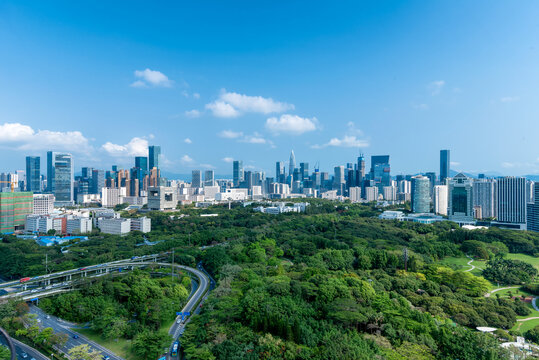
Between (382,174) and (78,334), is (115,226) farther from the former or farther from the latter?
(382,174)

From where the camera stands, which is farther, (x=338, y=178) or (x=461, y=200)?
(x=338, y=178)

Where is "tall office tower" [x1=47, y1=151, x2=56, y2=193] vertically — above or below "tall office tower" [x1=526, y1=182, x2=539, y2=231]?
above

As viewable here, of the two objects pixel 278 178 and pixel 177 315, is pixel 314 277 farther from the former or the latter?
pixel 278 178

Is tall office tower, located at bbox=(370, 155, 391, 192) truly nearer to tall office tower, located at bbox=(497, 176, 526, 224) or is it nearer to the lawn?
tall office tower, located at bbox=(497, 176, 526, 224)

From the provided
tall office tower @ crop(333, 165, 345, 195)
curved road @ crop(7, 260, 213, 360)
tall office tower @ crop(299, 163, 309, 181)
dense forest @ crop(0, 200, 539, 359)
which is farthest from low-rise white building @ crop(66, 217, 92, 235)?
tall office tower @ crop(299, 163, 309, 181)

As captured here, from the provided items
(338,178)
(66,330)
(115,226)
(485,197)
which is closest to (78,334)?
(66,330)

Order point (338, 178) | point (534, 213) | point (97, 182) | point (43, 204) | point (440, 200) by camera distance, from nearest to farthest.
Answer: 1. point (534, 213)
2. point (43, 204)
3. point (440, 200)
4. point (97, 182)
5. point (338, 178)
